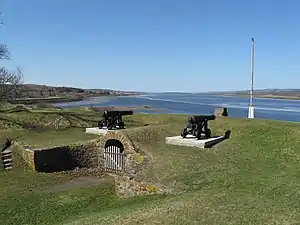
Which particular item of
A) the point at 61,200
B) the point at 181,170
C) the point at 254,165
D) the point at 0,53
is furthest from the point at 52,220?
the point at 0,53

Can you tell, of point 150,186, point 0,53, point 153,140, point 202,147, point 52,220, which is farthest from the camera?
point 0,53

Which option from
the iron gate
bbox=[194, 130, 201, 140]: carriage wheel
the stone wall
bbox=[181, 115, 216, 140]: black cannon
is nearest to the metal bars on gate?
the iron gate

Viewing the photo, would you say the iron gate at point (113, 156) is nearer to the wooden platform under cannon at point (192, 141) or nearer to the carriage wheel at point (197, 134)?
the wooden platform under cannon at point (192, 141)

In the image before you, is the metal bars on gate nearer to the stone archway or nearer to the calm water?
the stone archway

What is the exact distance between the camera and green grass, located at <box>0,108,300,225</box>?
9016 millimetres

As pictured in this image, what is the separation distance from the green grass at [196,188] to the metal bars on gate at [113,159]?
1.06m

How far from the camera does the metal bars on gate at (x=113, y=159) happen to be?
659 inches

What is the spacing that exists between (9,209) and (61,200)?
5.12 feet

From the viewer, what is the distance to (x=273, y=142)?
1612cm

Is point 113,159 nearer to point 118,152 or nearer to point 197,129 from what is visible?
point 118,152

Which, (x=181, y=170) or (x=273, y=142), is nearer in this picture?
(x=181, y=170)

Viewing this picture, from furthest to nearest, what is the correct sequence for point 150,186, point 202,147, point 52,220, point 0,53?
point 0,53
point 202,147
point 150,186
point 52,220

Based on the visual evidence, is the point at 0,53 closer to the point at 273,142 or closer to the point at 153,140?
the point at 153,140

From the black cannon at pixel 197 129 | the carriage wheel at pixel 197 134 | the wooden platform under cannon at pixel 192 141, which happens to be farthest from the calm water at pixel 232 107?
the carriage wheel at pixel 197 134
